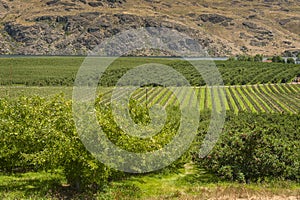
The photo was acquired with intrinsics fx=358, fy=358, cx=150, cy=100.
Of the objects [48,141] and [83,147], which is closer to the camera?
[83,147]

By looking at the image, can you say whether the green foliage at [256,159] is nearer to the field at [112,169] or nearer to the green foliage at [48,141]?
the field at [112,169]

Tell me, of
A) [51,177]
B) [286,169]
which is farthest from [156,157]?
[286,169]

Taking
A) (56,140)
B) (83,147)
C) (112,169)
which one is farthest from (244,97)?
(56,140)

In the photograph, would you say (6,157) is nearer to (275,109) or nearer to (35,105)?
(35,105)

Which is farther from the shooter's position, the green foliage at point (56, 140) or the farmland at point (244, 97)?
the farmland at point (244, 97)

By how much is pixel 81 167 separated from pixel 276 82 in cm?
13325

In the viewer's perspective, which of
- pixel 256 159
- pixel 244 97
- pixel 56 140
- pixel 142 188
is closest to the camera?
pixel 56 140

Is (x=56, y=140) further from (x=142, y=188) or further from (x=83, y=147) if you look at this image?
(x=142, y=188)

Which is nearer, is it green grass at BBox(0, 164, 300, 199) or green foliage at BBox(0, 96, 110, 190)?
green foliage at BBox(0, 96, 110, 190)

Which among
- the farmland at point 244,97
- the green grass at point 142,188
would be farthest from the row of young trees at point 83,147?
the farmland at point 244,97

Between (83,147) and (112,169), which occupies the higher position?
(83,147)

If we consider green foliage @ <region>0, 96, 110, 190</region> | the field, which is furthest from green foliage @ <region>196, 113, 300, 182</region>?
green foliage @ <region>0, 96, 110, 190</region>

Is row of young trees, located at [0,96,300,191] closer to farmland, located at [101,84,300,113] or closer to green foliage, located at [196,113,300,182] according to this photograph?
green foliage, located at [196,113,300,182]

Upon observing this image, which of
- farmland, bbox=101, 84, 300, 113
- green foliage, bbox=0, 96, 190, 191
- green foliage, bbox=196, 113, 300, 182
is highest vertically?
green foliage, bbox=0, 96, 190, 191
